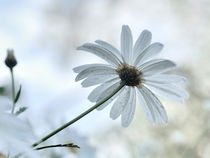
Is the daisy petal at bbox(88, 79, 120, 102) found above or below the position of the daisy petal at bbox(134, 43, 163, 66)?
below

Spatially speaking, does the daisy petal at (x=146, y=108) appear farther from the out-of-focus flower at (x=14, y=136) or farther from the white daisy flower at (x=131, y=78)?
the out-of-focus flower at (x=14, y=136)

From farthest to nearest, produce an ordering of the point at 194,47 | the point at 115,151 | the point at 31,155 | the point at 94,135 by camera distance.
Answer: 1. the point at 194,47
2. the point at 94,135
3. the point at 115,151
4. the point at 31,155

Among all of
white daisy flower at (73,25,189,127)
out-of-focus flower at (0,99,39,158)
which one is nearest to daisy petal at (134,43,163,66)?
white daisy flower at (73,25,189,127)

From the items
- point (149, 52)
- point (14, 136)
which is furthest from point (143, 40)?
point (14, 136)

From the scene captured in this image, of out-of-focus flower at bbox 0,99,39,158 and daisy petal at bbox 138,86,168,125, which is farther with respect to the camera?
daisy petal at bbox 138,86,168,125

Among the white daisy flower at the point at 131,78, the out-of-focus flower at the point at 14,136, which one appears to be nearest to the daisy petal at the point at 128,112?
the white daisy flower at the point at 131,78

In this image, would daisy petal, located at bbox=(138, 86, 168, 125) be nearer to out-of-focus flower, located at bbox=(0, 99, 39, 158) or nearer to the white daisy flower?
the white daisy flower

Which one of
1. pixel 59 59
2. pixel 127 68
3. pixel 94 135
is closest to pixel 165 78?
pixel 127 68

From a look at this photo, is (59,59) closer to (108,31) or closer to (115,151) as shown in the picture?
(108,31)
